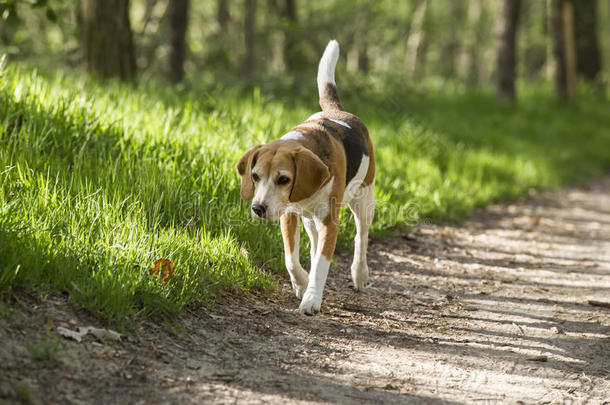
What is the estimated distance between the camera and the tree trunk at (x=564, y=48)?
15766 millimetres

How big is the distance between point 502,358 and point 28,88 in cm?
439

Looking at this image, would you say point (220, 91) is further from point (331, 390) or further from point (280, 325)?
point (331, 390)

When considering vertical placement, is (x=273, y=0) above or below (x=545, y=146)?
above

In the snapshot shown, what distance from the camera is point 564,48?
15.7m

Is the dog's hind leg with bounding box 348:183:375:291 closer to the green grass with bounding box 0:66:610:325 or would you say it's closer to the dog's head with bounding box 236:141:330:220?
the green grass with bounding box 0:66:610:325

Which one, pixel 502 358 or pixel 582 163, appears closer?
pixel 502 358

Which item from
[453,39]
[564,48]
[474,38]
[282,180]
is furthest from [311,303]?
[453,39]

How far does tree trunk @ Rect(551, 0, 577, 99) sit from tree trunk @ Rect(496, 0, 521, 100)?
2303 millimetres

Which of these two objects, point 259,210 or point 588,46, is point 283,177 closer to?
point 259,210

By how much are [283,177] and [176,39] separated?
8.50m

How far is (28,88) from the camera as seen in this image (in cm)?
563

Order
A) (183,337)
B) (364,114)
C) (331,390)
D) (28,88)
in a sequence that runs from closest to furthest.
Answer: (331,390), (183,337), (28,88), (364,114)

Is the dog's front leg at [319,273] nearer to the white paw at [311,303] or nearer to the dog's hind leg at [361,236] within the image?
the white paw at [311,303]

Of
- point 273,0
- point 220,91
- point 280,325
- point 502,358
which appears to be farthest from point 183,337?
point 273,0
